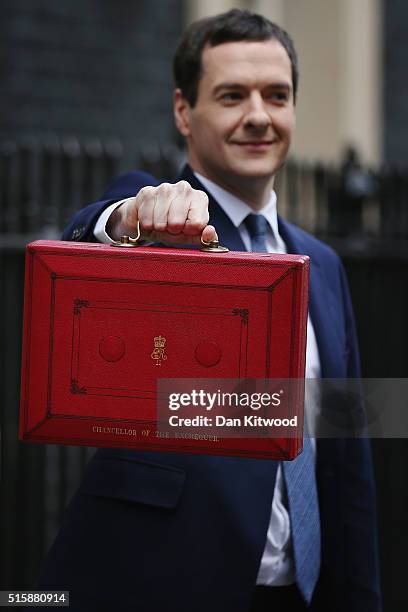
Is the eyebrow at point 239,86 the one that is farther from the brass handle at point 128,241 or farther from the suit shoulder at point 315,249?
the brass handle at point 128,241

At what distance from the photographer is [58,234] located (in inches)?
167

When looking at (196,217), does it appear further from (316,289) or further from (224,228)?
(316,289)

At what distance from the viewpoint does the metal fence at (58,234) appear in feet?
13.8

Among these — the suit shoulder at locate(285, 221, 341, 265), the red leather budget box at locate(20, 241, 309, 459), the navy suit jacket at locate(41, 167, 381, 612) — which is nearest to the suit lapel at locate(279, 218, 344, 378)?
the suit shoulder at locate(285, 221, 341, 265)

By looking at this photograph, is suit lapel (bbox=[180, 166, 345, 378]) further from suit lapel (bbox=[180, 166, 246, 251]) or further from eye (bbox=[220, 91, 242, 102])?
eye (bbox=[220, 91, 242, 102])

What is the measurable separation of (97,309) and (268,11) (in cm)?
810

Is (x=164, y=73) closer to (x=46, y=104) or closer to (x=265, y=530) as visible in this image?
(x=46, y=104)

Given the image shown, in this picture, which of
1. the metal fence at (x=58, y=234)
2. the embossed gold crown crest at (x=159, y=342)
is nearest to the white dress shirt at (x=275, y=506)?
the embossed gold crown crest at (x=159, y=342)

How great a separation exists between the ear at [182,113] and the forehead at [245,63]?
93mm

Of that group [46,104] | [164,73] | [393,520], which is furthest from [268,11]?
[393,520]

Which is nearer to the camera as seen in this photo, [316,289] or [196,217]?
[196,217]

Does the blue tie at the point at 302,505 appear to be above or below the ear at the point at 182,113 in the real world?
below

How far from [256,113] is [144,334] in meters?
0.74

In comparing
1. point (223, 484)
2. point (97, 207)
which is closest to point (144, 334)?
point (97, 207)
